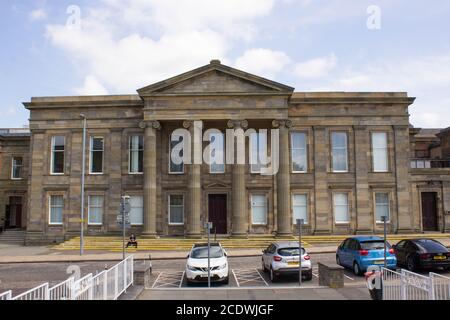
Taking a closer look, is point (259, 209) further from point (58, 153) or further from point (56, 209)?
point (58, 153)

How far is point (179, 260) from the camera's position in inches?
1025

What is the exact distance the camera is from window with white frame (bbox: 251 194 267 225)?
116 ft

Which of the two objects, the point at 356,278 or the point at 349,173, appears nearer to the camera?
the point at 356,278

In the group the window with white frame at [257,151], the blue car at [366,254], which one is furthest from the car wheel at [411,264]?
the window with white frame at [257,151]

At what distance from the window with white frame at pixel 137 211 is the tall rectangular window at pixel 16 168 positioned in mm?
15721

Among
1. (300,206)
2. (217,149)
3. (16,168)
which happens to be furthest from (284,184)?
(16,168)

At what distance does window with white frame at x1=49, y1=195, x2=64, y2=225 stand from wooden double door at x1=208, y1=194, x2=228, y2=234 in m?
12.0

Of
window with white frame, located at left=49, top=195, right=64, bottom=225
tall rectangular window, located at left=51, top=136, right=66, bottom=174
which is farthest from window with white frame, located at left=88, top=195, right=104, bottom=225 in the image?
tall rectangular window, located at left=51, top=136, right=66, bottom=174

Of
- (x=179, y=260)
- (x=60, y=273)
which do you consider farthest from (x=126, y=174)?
(x=60, y=273)

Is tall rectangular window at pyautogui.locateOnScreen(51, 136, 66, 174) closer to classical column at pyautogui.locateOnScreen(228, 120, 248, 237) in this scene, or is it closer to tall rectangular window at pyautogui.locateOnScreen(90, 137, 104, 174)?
tall rectangular window at pyautogui.locateOnScreen(90, 137, 104, 174)

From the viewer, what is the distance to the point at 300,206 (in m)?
Result: 35.5

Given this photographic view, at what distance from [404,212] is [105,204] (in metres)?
23.6
